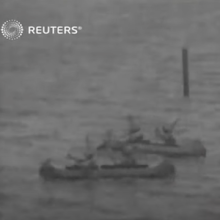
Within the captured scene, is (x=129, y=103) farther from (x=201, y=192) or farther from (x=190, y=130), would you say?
(x=201, y=192)

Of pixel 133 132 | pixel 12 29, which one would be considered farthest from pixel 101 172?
pixel 12 29

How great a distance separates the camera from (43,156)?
7.98 ft

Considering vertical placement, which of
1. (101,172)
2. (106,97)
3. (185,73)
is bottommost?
(101,172)

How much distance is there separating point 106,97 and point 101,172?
17.4 inches

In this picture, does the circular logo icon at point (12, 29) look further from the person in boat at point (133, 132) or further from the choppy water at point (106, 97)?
the person in boat at point (133, 132)

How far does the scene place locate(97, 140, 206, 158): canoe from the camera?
7.84ft

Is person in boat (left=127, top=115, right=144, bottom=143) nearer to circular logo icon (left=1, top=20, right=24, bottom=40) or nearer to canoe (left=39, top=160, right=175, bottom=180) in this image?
canoe (left=39, top=160, right=175, bottom=180)

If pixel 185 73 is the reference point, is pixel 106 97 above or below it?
below

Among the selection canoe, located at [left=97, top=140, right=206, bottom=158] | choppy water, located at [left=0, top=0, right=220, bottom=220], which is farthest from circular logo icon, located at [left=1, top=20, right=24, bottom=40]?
canoe, located at [left=97, top=140, right=206, bottom=158]

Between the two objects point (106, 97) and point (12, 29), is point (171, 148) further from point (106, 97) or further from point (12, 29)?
point (12, 29)

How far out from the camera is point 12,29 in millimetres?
2486

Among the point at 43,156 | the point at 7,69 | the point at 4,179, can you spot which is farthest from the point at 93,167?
the point at 7,69

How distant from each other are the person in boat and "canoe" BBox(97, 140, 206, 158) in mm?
24

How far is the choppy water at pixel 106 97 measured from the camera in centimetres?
241
